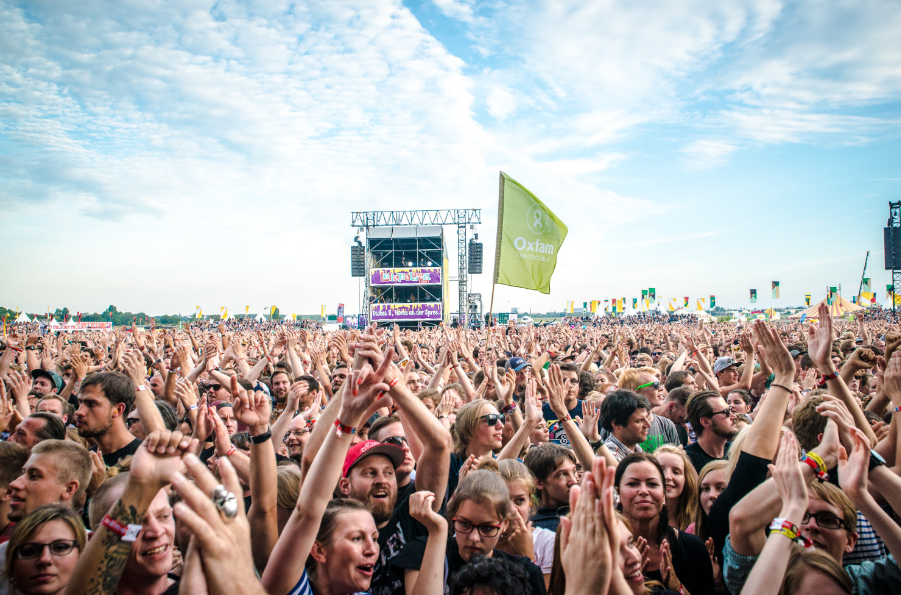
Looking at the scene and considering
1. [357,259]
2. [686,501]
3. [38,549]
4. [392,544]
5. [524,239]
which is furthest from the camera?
[357,259]

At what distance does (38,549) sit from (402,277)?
1533 inches

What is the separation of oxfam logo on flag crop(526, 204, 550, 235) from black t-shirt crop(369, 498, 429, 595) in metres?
6.68

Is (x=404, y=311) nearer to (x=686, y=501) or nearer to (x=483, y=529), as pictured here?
(x=686, y=501)

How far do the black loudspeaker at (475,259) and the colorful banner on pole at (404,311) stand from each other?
4.22 metres

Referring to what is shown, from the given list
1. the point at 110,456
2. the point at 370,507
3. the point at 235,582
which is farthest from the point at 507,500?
the point at 110,456

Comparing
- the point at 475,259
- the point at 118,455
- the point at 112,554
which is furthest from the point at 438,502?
the point at 475,259

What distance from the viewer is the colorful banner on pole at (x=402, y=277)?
4078 cm

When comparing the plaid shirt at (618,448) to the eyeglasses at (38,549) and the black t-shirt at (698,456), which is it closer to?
the black t-shirt at (698,456)

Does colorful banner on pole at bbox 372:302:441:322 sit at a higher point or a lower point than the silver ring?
higher

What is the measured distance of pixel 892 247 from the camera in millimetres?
30312

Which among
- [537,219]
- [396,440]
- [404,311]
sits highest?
[537,219]

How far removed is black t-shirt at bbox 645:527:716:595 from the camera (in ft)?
8.86

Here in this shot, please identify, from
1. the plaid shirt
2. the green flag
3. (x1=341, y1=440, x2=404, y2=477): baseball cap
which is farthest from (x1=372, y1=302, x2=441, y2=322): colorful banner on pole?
(x1=341, y1=440, x2=404, y2=477): baseball cap

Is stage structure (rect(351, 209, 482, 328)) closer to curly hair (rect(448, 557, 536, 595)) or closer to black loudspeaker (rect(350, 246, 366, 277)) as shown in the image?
black loudspeaker (rect(350, 246, 366, 277))
